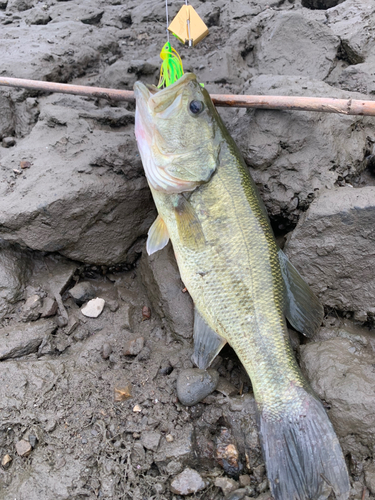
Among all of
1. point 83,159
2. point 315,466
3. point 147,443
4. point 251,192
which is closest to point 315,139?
point 251,192

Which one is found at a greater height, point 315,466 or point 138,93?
point 138,93

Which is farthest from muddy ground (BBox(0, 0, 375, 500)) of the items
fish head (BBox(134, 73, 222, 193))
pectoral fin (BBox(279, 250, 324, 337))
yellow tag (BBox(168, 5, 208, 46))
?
fish head (BBox(134, 73, 222, 193))

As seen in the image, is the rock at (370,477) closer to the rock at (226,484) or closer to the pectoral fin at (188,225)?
the rock at (226,484)

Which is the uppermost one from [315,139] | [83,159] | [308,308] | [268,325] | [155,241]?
[83,159]

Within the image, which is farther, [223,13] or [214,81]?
[223,13]

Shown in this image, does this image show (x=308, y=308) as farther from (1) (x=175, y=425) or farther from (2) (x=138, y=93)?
(2) (x=138, y=93)

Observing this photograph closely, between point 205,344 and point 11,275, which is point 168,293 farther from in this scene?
point 11,275

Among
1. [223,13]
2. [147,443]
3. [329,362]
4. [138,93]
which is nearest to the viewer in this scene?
[147,443]

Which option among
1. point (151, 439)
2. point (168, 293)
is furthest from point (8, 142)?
point (151, 439)
